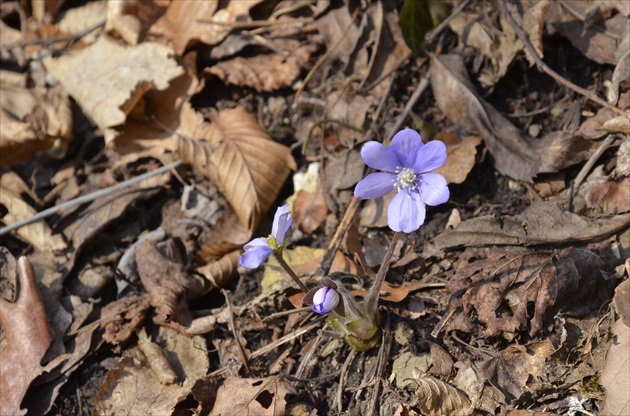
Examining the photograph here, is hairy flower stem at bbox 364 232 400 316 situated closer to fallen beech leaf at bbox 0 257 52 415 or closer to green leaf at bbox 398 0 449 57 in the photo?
green leaf at bbox 398 0 449 57

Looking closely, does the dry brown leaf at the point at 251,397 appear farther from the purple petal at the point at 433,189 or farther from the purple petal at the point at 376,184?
A: the purple petal at the point at 433,189

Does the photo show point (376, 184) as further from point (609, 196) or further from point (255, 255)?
point (609, 196)

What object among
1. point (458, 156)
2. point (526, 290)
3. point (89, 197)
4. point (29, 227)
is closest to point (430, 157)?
point (526, 290)

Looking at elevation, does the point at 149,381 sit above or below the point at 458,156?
below

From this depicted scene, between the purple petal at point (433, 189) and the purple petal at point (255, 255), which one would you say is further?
the purple petal at point (255, 255)

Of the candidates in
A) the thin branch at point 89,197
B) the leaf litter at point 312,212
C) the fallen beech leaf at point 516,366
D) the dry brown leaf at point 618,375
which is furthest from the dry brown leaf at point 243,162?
the dry brown leaf at point 618,375

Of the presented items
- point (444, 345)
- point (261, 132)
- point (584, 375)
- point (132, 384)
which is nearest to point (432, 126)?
point (261, 132)

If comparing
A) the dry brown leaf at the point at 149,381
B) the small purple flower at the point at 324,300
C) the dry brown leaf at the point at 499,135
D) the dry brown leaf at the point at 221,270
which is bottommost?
the dry brown leaf at the point at 149,381
